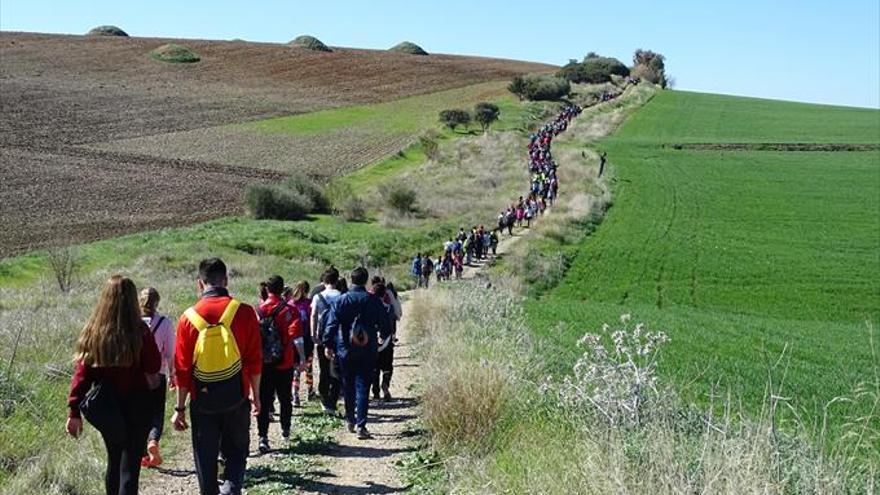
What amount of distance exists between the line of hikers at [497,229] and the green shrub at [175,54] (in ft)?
152

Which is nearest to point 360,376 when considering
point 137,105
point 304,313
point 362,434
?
point 362,434

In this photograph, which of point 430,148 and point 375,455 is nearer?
point 375,455

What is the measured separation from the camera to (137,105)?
6700 centimetres

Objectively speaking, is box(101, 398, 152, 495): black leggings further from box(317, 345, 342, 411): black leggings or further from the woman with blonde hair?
box(317, 345, 342, 411): black leggings

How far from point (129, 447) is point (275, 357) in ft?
8.92

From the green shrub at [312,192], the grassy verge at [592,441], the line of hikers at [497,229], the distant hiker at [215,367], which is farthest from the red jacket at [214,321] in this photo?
the green shrub at [312,192]

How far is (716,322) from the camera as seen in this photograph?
21281mm

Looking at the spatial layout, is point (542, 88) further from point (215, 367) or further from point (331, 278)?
point (215, 367)

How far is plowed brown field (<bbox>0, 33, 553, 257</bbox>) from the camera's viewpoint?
3575 cm

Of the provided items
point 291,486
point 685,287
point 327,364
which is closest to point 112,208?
point 685,287

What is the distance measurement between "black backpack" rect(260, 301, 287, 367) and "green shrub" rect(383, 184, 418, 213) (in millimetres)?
31507

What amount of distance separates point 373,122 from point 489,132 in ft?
32.4

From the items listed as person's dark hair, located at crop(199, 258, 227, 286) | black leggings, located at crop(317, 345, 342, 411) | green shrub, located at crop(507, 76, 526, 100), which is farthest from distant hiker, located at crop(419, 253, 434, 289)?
green shrub, located at crop(507, 76, 526, 100)

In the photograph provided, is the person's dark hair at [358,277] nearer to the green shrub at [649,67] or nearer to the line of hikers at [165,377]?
the line of hikers at [165,377]
